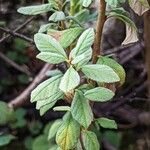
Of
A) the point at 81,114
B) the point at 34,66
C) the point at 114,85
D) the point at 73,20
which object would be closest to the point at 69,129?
the point at 81,114

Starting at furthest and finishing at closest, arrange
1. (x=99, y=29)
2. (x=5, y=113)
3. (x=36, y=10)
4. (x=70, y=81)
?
(x=5, y=113), (x=36, y=10), (x=99, y=29), (x=70, y=81)

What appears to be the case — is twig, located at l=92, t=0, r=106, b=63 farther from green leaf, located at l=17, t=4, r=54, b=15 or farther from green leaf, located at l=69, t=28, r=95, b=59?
green leaf, located at l=17, t=4, r=54, b=15

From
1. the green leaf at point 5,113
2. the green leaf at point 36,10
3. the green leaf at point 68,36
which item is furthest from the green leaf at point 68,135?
the green leaf at point 5,113

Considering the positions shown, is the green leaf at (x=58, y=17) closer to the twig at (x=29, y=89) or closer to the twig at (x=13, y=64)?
the twig at (x=29, y=89)

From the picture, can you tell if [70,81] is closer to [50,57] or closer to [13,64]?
[50,57]

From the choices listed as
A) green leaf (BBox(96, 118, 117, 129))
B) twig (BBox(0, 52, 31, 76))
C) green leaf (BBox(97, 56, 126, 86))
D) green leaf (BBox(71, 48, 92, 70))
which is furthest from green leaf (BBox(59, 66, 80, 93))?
twig (BBox(0, 52, 31, 76))

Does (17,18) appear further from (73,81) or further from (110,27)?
(73,81)

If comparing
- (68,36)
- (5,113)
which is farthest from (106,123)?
(5,113)
